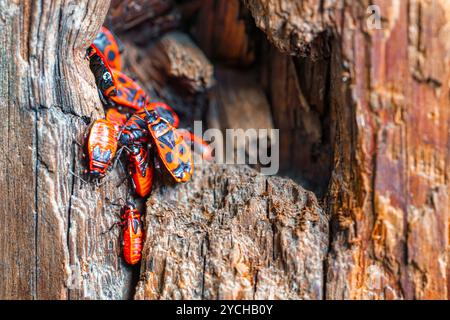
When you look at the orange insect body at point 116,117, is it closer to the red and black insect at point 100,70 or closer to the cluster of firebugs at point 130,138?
the cluster of firebugs at point 130,138

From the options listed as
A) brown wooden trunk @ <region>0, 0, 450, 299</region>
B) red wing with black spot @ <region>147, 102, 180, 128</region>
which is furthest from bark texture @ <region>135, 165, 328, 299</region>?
red wing with black spot @ <region>147, 102, 180, 128</region>

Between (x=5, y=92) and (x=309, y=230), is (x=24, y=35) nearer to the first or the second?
(x=5, y=92)

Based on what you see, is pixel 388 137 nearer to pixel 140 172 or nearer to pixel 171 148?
pixel 171 148

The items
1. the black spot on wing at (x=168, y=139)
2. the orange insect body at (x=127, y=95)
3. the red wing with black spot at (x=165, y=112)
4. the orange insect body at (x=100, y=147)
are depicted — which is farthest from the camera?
the red wing with black spot at (x=165, y=112)

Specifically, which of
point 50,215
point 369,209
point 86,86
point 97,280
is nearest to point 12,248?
point 50,215

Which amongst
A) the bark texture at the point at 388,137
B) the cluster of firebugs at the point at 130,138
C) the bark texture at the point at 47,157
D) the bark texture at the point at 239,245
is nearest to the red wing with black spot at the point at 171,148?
the cluster of firebugs at the point at 130,138

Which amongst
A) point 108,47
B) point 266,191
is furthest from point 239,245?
point 108,47

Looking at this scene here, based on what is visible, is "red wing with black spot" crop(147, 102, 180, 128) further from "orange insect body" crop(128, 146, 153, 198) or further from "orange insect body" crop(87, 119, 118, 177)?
"orange insect body" crop(87, 119, 118, 177)
